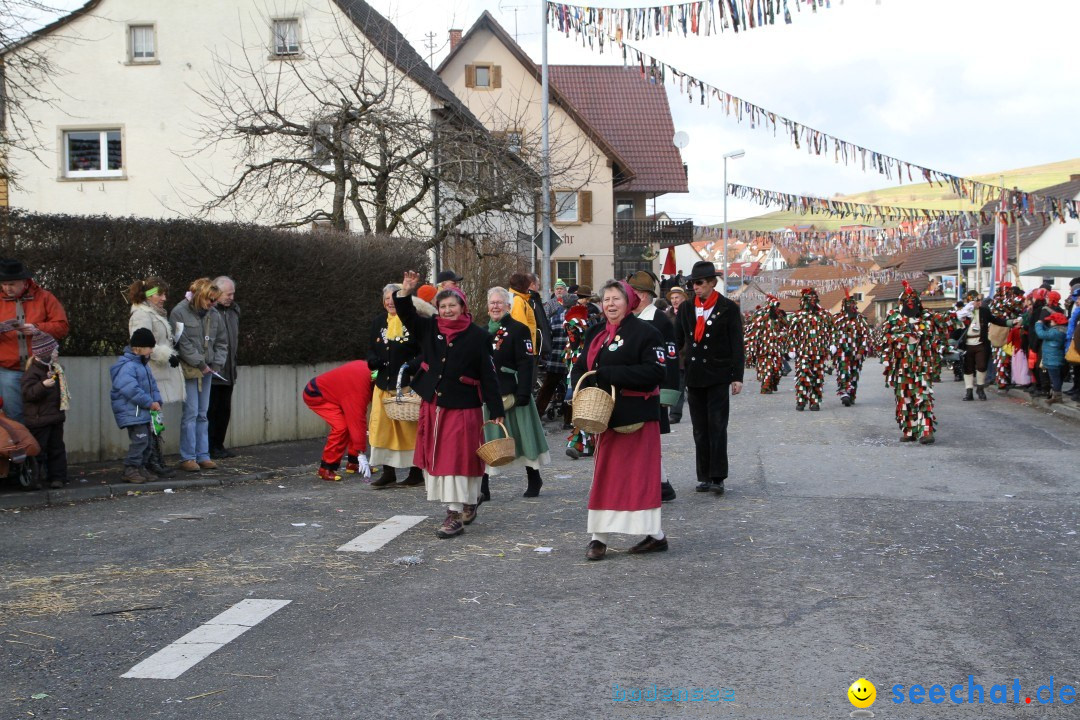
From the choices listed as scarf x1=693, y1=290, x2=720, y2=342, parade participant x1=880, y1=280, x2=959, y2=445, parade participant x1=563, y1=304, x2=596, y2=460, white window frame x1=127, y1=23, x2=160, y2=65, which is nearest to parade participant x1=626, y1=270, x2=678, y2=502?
scarf x1=693, y1=290, x2=720, y2=342

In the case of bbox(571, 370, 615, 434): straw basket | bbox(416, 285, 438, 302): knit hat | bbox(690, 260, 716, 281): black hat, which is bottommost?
bbox(571, 370, 615, 434): straw basket

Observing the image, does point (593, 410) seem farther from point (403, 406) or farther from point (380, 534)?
point (403, 406)

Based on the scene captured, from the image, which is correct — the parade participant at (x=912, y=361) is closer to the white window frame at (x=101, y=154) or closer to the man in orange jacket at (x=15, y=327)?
the man in orange jacket at (x=15, y=327)

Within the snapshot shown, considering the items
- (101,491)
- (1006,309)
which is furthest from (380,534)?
(1006,309)

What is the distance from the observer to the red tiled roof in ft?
186

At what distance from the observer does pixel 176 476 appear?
11.6 meters

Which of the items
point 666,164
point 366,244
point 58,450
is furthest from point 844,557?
point 666,164

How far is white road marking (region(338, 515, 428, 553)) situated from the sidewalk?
2.87 meters

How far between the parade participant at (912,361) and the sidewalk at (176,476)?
281 inches

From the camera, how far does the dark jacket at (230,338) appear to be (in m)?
12.9

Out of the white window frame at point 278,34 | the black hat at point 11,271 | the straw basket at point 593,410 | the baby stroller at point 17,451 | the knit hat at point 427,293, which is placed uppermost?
the white window frame at point 278,34

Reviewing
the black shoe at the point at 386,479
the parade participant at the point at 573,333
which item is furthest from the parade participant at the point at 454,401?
the parade participant at the point at 573,333

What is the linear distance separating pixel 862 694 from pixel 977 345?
1861cm

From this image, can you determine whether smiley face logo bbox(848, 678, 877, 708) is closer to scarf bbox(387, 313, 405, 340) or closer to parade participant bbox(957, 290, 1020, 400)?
scarf bbox(387, 313, 405, 340)
